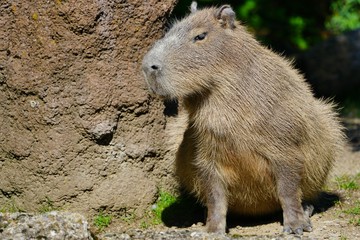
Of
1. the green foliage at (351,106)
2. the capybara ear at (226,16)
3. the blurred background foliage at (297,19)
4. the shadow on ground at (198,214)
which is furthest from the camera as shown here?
the blurred background foliage at (297,19)

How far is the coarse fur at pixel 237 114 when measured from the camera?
521 centimetres

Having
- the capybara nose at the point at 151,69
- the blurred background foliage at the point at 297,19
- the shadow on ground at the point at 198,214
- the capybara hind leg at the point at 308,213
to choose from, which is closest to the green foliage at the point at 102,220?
the shadow on ground at the point at 198,214

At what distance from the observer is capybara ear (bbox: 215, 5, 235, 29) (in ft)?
17.5

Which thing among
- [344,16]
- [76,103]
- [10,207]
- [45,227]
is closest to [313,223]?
[76,103]

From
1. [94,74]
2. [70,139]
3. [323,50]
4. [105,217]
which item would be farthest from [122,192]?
[323,50]

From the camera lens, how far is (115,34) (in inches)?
223

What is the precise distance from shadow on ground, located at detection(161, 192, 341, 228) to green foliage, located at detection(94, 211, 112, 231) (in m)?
0.45

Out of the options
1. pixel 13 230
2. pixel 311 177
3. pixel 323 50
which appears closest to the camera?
pixel 13 230

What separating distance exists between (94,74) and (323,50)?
5.55 m

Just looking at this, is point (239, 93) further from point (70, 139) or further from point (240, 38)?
point (70, 139)

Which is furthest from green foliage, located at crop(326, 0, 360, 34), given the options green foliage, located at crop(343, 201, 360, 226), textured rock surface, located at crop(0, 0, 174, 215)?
textured rock surface, located at crop(0, 0, 174, 215)

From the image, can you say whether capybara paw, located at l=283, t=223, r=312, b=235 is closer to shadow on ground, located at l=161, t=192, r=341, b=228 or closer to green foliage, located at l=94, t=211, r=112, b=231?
shadow on ground, located at l=161, t=192, r=341, b=228

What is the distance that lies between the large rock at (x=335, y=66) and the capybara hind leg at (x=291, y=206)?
4.98 m

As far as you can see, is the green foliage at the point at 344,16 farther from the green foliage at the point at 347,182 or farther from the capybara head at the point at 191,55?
the capybara head at the point at 191,55
